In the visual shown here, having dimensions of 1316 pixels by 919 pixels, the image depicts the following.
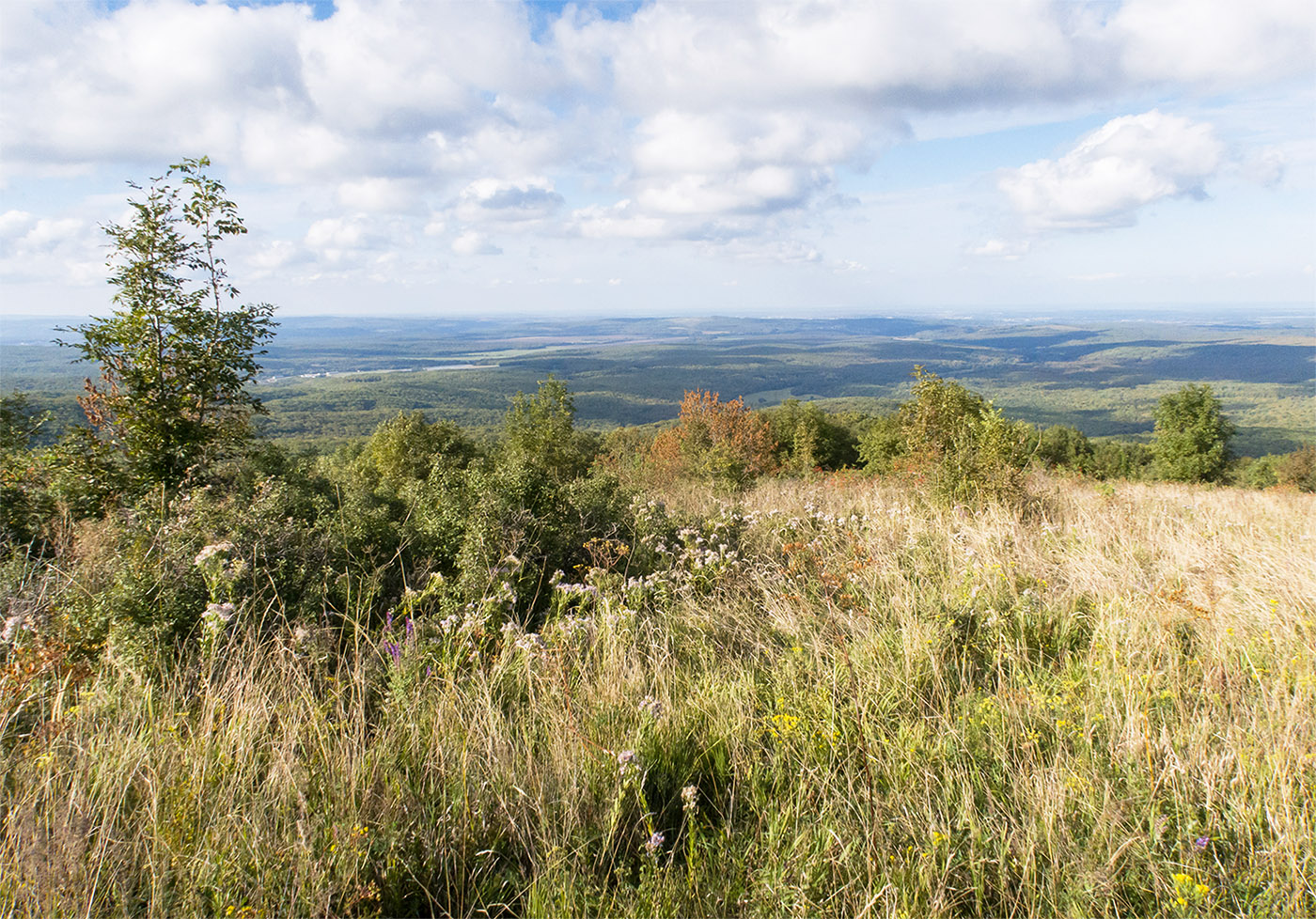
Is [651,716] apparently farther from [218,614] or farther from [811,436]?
[811,436]

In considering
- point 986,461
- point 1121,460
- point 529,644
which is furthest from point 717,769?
point 1121,460

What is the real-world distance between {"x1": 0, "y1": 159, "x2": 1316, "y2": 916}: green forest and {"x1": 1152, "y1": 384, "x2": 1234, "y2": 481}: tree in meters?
48.6

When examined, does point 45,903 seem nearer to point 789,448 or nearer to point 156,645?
point 156,645

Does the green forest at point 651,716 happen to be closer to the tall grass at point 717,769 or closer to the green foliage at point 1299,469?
the tall grass at point 717,769

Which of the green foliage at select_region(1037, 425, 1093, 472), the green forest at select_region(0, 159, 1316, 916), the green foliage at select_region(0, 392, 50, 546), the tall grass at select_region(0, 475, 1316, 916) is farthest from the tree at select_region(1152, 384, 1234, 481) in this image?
the green foliage at select_region(0, 392, 50, 546)

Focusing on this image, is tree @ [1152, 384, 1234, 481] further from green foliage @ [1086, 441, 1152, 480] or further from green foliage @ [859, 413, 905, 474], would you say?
green foliage @ [859, 413, 905, 474]

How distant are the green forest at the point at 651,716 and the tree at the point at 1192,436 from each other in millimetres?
48628

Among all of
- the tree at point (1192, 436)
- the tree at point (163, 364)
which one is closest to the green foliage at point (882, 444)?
the tree at point (1192, 436)

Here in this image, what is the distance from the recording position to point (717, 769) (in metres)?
2.51

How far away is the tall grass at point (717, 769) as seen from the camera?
1865 mm

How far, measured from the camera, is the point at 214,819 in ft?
6.61

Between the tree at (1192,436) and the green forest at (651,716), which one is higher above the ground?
the green forest at (651,716)

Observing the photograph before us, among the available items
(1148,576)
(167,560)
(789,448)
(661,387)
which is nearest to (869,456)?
(789,448)

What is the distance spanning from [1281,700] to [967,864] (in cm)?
186
